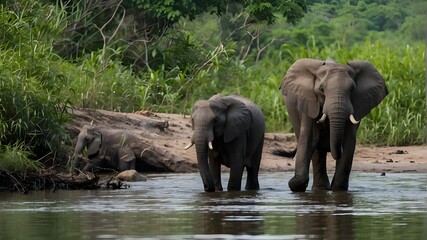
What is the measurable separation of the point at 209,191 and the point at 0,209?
3255 mm

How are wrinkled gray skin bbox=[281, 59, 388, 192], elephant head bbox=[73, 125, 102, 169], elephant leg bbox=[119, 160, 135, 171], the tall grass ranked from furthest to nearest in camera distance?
the tall grass
elephant leg bbox=[119, 160, 135, 171]
elephant head bbox=[73, 125, 102, 169]
wrinkled gray skin bbox=[281, 59, 388, 192]

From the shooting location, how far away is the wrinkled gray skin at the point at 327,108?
15.7 m

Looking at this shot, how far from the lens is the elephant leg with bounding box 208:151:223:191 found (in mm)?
16438

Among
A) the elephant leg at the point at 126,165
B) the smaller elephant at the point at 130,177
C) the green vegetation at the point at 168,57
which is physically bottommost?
the smaller elephant at the point at 130,177

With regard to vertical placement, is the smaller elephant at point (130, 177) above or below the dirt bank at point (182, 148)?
below

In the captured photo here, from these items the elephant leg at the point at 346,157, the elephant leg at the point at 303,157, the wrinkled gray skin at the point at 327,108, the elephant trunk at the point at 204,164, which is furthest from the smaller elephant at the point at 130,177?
the elephant leg at the point at 346,157

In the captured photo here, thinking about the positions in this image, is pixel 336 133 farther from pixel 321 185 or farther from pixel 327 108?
pixel 321 185

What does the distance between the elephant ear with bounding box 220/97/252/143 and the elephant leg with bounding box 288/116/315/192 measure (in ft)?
2.54

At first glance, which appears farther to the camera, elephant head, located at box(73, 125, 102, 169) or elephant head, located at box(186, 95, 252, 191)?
elephant head, located at box(73, 125, 102, 169)

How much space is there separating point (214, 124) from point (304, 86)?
3.90 ft

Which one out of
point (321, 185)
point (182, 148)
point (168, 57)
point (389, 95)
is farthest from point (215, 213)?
point (168, 57)

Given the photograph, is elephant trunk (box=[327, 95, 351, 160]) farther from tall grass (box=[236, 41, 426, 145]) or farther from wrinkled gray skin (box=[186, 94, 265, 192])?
tall grass (box=[236, 41, 426, 145])

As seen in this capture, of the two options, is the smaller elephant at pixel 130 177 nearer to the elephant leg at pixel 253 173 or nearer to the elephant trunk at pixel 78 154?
the elephant trunk at pixel 78 154

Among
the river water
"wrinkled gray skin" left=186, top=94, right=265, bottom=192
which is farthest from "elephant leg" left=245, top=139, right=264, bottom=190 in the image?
the river water
